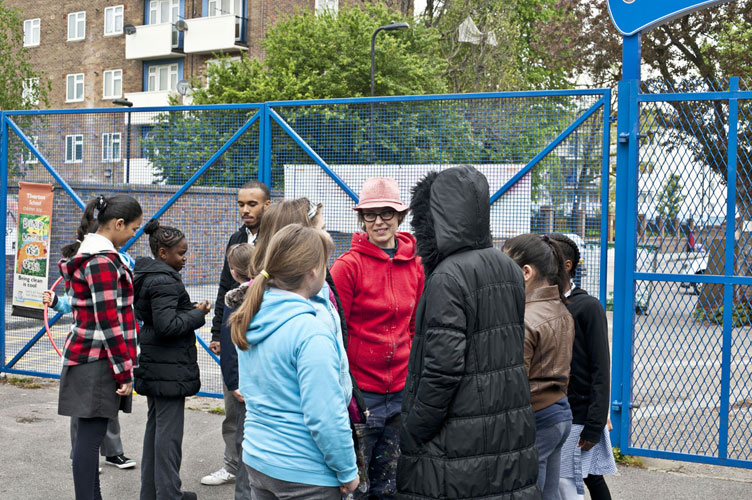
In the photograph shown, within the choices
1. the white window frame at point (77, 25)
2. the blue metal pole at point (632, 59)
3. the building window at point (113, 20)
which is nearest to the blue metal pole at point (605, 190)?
the blue metal pole at point (632, 59)

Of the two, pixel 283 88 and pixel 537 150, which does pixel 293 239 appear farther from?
pixel 283 88

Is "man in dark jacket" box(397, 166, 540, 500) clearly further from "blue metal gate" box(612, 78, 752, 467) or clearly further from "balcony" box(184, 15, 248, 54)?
"balcony" box(184, 15, 248, 54)

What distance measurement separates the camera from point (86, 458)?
430 cm

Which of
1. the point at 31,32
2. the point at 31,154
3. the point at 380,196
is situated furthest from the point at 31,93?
the point at 380,196

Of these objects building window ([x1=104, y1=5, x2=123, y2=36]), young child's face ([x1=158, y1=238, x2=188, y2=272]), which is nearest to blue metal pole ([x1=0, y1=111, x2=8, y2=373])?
young child's face ([x1=158, y1=238, x2=188, y2=272])

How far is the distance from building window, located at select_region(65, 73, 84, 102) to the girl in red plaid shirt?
36.4m

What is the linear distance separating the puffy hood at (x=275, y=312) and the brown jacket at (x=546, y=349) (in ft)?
3.74

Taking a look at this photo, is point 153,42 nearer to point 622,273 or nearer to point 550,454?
point 622,273

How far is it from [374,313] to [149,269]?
57.8 inches

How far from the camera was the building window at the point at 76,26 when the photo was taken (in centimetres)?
3775

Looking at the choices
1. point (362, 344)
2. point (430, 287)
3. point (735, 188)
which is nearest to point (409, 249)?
point (362, 344)

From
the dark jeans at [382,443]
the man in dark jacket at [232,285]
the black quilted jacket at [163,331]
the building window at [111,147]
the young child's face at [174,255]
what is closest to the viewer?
the dark jeans at [382,443]

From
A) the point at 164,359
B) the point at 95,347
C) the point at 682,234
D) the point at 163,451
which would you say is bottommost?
the point at 163,451

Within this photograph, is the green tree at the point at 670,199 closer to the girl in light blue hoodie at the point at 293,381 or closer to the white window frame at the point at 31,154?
the girl in light blue hoodie at the point at 293,381
